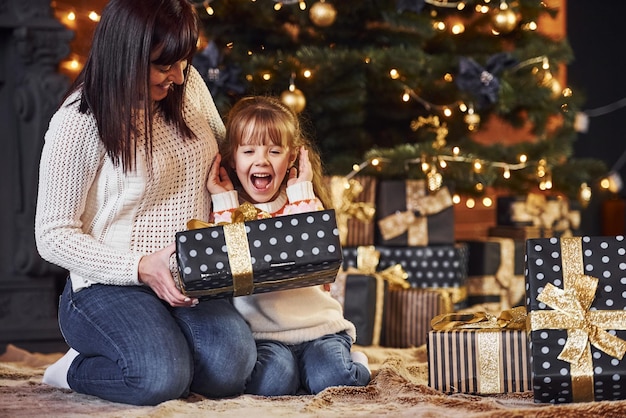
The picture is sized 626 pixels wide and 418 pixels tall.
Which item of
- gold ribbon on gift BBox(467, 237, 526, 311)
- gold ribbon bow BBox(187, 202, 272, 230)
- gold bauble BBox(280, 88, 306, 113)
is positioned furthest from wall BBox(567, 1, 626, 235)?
gold ribbon bow BBox(187, 202, 272, 230)

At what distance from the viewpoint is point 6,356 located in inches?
101

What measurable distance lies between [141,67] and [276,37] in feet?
4.68

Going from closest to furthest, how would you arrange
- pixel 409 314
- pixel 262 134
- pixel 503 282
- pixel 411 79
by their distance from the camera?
pixel 262 134 < pixel 409 314 < pixel 411 79 < pixel 503 282

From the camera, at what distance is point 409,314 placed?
2.74m

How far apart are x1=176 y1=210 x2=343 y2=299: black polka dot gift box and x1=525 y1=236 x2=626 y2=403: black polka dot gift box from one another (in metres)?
0.38

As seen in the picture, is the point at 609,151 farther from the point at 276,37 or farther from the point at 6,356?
the point at 6,356

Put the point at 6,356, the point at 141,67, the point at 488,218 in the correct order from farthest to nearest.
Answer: the point at 488,218 → the point at 6,356 → the point at 141,67

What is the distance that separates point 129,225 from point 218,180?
0.22 meters

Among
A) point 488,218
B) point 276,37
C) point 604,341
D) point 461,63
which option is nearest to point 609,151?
point 488,218

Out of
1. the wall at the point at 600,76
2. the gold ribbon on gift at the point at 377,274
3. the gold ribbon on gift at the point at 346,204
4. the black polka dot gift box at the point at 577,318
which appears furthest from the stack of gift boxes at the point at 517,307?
the wall at the point at 600,76

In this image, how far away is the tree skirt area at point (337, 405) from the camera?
5.09ft

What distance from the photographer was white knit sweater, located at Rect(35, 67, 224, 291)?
177 centimetres

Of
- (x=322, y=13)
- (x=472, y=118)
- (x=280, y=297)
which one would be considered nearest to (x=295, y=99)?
(x=322, y=13)

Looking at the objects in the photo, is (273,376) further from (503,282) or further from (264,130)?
(503,282)
